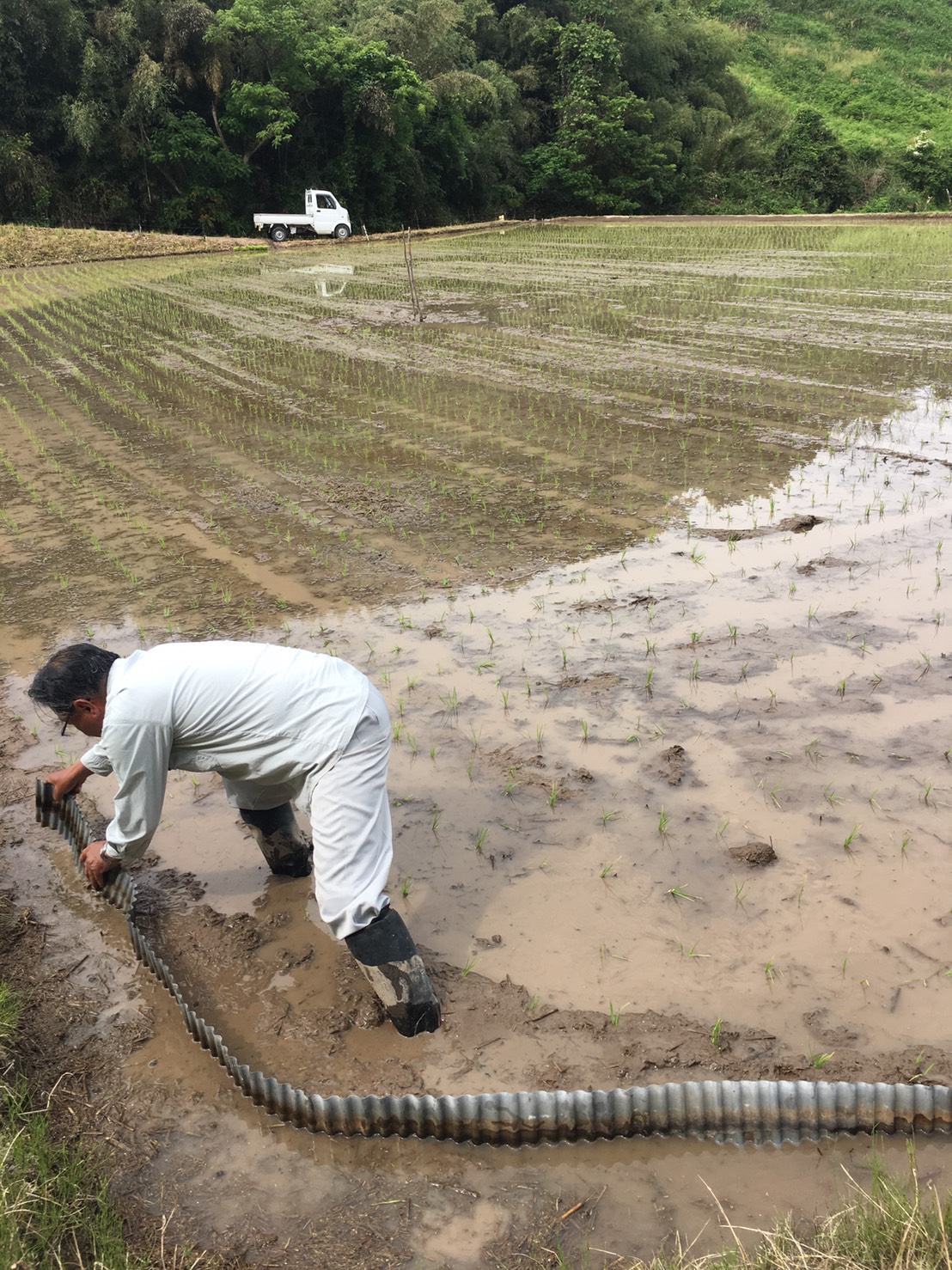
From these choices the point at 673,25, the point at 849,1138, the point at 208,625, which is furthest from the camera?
the point at 673,25

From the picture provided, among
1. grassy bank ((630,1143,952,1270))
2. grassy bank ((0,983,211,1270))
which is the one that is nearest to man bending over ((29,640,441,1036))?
grassy bank ((0,983,211,1270))

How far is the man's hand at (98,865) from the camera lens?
9.26 ft

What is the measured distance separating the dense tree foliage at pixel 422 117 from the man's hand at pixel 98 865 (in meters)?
28.7

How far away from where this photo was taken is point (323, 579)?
554cm

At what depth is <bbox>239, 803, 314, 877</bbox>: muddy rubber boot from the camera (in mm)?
3223

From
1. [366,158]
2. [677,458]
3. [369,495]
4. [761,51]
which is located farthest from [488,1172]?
[761,51]

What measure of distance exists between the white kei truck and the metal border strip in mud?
90.5ft

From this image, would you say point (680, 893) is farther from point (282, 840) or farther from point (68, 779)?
point (68, 779)

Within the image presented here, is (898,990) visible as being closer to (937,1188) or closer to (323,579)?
(937,1188)

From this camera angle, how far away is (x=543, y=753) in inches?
153

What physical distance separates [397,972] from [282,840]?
2.81ft

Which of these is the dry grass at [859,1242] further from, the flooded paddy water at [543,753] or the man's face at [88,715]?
the man's face at [88,715]

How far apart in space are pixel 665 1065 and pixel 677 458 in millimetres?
5395

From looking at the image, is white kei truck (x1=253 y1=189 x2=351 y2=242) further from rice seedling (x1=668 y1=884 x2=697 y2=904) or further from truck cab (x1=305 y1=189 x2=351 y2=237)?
rice seedling (x1=668 y1=884 x2=697 y2=904)
